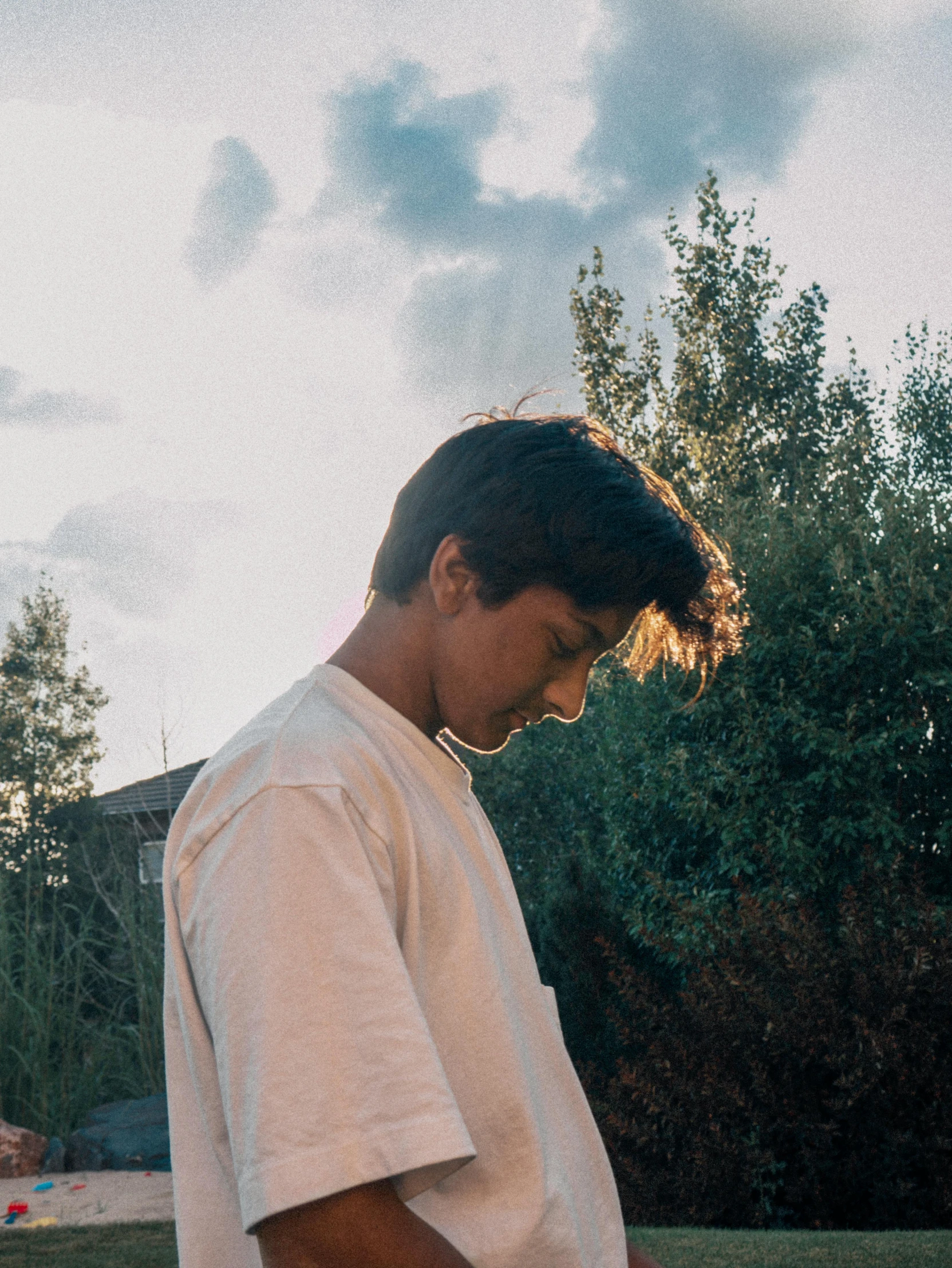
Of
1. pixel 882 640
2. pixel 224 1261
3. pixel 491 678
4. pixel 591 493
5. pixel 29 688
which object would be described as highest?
pixel 29 688

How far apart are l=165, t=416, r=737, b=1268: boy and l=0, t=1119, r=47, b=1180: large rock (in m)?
7.28

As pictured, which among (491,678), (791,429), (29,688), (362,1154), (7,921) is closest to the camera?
(362,1154)

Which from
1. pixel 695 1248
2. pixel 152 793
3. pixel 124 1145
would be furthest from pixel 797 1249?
pixel 152 793

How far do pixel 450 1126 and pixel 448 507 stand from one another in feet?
2.54

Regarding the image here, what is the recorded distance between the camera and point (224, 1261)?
1245 millimetres

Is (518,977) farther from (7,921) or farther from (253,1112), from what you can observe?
(7,921)

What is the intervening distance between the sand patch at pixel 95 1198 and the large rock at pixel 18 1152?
0.06 meters

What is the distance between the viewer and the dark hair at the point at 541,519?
4.84ft

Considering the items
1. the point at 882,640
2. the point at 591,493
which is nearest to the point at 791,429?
the point at 882,640

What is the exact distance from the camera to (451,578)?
57.6 inches

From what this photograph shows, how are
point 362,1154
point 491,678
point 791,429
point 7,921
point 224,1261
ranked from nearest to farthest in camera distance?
point 362,1154, point 224,1261, point 491,678, point 7,921, point 791,429

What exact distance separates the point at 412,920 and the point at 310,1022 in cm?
19

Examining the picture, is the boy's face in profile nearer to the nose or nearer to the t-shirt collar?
the nose

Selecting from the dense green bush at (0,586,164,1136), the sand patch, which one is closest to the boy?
the sand patch
